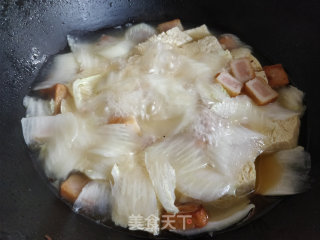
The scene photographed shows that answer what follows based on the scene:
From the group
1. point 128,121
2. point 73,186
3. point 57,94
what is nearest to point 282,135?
point 128,121

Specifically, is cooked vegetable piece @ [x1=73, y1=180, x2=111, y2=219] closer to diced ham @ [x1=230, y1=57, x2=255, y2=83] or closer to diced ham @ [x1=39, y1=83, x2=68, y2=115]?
diced ham @ [x1=39, y1=83, x2=68, y2=115]

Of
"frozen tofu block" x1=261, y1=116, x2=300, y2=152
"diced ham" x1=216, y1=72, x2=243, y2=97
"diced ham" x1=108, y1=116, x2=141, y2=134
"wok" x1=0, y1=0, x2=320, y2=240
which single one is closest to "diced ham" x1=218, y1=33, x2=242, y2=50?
"wok" x1=0, y1=0, x2=320, y2=240

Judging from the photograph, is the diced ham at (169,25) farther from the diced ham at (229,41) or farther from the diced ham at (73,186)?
the diced ham at (73,186)

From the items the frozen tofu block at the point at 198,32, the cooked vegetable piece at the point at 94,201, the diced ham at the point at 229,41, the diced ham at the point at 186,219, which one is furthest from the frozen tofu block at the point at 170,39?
the diced ham at the point at 186,219

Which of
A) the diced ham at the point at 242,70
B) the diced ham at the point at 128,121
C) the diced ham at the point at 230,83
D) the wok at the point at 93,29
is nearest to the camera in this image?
the wok at the point at 93,29

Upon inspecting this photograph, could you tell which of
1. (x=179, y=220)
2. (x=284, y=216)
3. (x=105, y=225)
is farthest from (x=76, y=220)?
(x=284, y=216)
